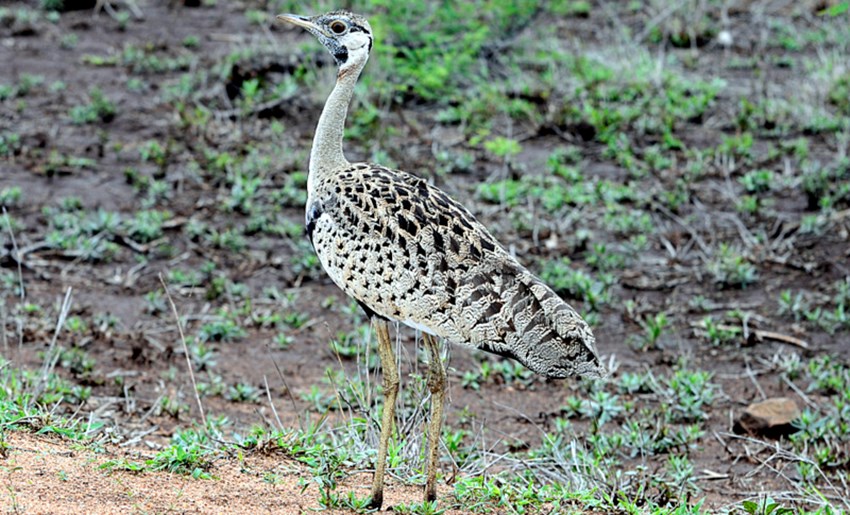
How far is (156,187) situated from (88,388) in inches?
121

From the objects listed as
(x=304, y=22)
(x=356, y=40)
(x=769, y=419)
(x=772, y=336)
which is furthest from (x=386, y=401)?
(x=772, y=336)

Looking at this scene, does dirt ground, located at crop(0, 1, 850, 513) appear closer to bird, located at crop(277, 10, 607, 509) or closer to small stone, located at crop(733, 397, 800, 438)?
small stone, located at crop(733, 397, 800, 438)

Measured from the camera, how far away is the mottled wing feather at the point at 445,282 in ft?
14.2

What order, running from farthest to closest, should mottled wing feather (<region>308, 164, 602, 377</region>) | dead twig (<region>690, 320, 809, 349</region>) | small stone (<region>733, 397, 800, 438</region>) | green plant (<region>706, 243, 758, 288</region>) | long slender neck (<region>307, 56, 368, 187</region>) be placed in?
green plant (<region>706, 243, 758, 288</region>)
dead twig (<region>690, 320, 809, 349</region>)
small stone (<region>733, 397, 800, 438</region>)
long slender neck (<region>307, 56, 368, 187</region>)
mottled wing feather (<region>308, 164, 602, 377</region>)

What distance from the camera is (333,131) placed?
4.84 meters

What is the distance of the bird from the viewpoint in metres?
4.34

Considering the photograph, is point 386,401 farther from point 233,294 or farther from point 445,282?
point 233,294

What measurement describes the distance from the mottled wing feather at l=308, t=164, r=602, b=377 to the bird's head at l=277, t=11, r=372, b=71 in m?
0.70

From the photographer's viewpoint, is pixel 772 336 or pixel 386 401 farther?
pixel 772 336

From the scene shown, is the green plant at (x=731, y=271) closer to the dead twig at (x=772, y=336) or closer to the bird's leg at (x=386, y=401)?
the dead twig at (x=772, y=336)

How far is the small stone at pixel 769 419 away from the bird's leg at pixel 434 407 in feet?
8.81

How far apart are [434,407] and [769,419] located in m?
2.74

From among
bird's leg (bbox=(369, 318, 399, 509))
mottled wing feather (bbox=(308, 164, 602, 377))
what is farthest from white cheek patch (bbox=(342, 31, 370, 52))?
bird's leg (bbox=(369, 318, 399, 509))

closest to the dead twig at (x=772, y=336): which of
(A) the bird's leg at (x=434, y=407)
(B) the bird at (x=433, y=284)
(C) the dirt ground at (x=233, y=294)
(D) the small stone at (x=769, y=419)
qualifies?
(C) the dirt ground at (x=233, y=294)
